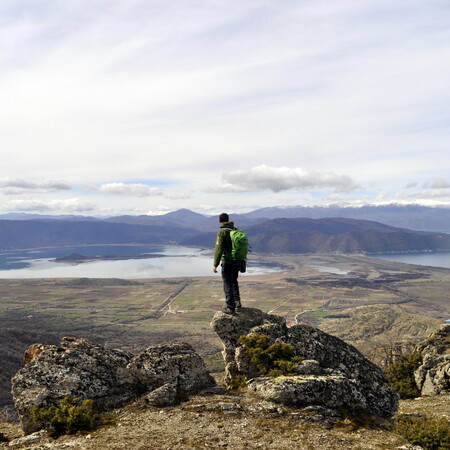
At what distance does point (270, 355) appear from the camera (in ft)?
56.0

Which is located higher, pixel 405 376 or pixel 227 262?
pixel 227 262

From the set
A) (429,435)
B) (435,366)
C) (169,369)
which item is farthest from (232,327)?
(435,366)

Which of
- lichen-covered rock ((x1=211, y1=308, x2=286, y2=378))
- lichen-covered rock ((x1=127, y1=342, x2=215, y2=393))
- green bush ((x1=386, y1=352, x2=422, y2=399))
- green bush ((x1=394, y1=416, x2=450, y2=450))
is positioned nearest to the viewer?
green bush ((x1=394, y1=416, x2=450, y2=450))

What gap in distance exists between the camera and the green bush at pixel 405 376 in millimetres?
25828

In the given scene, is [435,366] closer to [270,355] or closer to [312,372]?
[312,372]

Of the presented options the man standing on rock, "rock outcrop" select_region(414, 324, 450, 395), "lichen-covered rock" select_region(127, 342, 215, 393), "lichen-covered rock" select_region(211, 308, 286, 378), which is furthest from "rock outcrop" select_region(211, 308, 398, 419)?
"rock outcrop" select_region(414, 324, 450, 395)

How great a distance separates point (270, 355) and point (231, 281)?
15.6 feet

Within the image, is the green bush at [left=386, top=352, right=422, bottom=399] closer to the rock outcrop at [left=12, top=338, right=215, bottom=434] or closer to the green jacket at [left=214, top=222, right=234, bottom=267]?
the rock outcrop at [left=12, top=338, right=215, bottom=434]

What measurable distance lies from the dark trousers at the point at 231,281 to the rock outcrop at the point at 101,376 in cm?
408

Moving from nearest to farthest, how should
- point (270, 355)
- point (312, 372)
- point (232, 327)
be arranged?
point (312, 372) < point (270, 355) < point (232, 327)

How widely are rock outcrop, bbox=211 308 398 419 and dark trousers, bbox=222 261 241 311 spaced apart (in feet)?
2.72

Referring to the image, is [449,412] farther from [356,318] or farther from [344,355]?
[356,318]

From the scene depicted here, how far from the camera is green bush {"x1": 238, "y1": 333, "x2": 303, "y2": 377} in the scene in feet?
53.6

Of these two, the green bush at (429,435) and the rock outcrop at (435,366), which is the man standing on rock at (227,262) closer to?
the green bush at (429,435)
